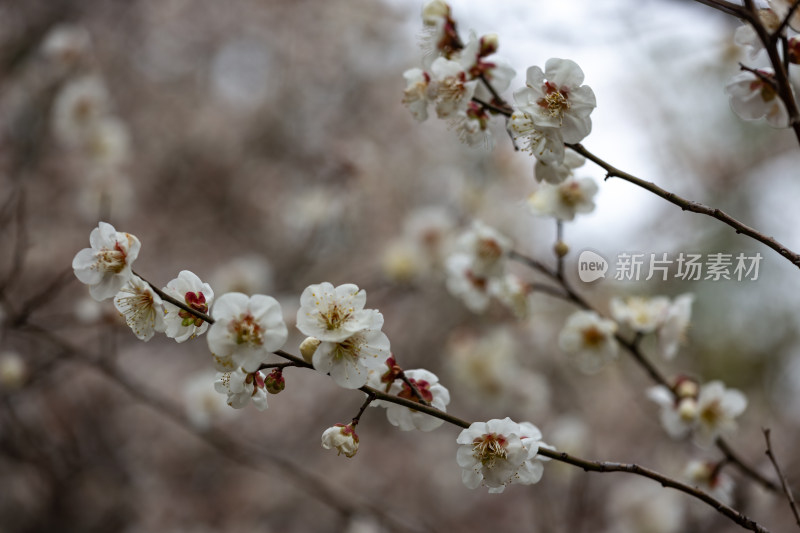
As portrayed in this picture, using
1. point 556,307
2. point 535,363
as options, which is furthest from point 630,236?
point 535,363

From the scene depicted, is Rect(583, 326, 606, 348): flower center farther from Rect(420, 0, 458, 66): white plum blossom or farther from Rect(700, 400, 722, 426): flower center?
Rect(420, 0, 458, 66): white plum blossom

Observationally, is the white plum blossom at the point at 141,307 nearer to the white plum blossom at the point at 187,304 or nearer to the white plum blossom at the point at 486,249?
the white plum blossom at the point at 187,304

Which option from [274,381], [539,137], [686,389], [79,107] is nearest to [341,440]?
[274,381]

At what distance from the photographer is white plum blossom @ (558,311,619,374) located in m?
1.36

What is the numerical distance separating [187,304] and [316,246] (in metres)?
2.41

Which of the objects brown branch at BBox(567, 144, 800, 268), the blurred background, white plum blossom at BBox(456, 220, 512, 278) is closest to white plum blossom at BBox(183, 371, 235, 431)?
the blurred background

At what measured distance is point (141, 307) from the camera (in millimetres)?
881

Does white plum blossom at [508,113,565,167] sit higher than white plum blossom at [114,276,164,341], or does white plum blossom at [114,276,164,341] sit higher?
white plum blossom at [508,113,565,167]

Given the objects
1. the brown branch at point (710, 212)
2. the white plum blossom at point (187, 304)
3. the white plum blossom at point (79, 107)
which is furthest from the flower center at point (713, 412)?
the white plum blossom at point (79, 107)

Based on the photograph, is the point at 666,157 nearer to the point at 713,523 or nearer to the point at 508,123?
the point at 713,523

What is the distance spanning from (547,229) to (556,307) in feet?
1.92

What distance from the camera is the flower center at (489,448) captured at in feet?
2.76

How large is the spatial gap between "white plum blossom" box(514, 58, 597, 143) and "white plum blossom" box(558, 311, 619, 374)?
0.58 m

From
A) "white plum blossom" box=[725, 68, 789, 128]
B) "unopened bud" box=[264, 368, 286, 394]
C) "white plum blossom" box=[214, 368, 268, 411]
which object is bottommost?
"white plum blossom" box=[214, 368, 268, 411]
